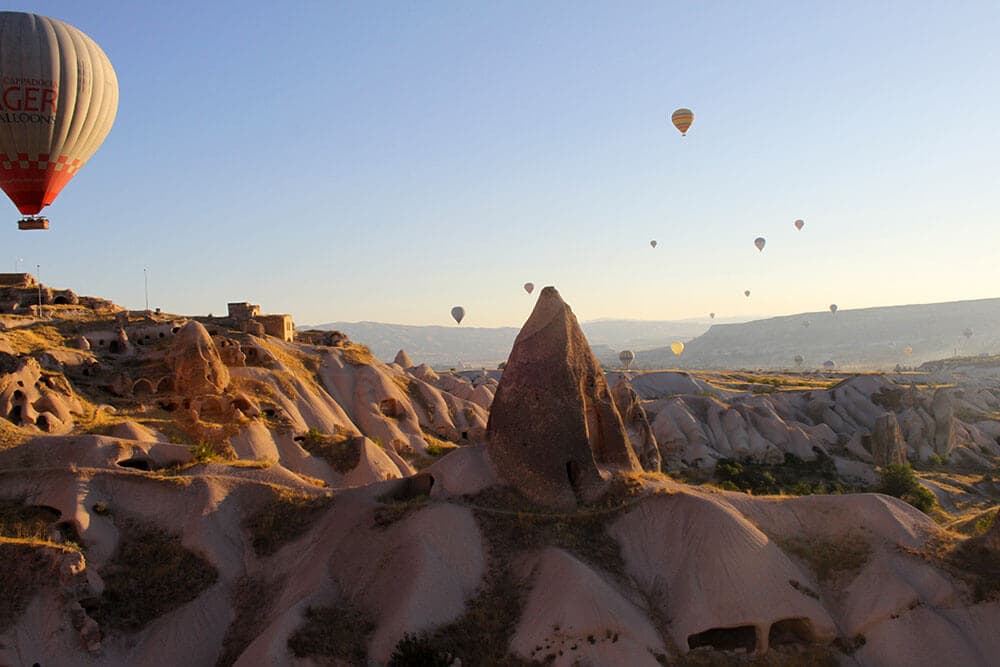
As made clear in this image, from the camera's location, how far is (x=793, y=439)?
216 feet

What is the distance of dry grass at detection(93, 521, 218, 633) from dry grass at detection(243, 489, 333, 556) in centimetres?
177

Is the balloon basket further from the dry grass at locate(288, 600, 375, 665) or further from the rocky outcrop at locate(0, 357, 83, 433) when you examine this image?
the dry grass at locate(288, 600, 375, 665)

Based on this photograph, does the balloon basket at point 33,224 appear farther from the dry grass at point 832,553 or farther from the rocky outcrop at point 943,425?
the rocky outcrop at point 943,425

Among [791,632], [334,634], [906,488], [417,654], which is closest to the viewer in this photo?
[417,654]

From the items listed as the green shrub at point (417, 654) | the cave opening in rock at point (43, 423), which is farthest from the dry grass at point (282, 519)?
the cave opening in rock at point (43, 423)

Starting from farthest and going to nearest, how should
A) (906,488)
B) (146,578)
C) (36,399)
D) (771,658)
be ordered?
(906,488)
(36,399)
(146,578)
(771,658)

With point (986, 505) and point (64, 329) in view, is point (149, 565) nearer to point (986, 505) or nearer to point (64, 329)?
point (64, 329)

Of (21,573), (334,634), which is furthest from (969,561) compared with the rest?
(21,573)

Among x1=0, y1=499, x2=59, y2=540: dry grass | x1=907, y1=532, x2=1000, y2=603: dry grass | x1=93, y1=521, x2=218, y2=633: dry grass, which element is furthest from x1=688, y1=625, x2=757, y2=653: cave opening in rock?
x1=0, y1=499, x2=59, y2=540: dry grass

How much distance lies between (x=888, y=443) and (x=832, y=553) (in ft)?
142

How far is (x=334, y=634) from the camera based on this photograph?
66.1 feet

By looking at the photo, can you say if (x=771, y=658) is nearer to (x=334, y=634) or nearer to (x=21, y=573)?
(x=334, y=634)

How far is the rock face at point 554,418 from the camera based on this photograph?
24.3 meters

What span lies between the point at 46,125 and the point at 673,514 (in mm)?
32662
